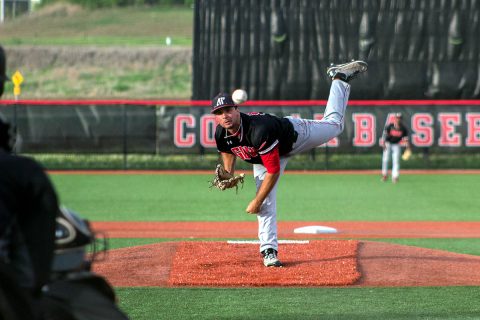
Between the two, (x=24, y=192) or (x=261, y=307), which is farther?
(x=261, y=307)

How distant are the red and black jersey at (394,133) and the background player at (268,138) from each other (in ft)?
42.3

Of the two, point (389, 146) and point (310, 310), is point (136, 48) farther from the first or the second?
point (310, 310)

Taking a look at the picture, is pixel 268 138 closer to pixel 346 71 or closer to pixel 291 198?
pixel 346 71

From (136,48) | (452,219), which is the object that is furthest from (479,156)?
(136,48)

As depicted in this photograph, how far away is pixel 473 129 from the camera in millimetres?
25984

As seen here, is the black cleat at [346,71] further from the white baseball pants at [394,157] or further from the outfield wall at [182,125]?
the outfield wall at [182,125]

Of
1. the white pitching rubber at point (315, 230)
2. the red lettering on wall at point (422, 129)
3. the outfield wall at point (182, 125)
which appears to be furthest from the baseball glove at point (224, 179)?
the red lettering on wall at point (422, 129)

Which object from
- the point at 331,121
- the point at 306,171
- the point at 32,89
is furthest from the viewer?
the point at 32,89

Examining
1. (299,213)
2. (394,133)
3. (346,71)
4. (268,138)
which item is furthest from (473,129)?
(268,138)

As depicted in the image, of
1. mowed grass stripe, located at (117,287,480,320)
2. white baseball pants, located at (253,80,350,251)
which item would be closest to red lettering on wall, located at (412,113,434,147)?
white baseball pants, located at (253,80,350,251)

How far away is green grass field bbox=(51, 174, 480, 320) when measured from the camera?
8.16 metres

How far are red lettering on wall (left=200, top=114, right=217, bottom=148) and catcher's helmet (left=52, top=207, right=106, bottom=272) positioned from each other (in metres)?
21.4

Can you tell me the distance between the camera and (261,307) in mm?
8273

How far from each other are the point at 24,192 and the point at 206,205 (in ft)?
48.3
